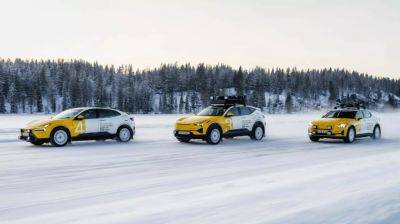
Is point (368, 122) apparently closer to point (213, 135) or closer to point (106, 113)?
point (213, 135)

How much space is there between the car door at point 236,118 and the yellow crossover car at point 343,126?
302 cm

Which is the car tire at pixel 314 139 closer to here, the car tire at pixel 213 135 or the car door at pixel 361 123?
the car door at pixel 361 123

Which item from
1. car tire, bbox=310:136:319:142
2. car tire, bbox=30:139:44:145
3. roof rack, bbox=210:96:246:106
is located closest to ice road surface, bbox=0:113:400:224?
car tire, bbox=30:139:44:145

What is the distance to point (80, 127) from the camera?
19.3m

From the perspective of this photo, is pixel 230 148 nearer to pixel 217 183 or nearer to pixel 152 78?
pixel 217 183

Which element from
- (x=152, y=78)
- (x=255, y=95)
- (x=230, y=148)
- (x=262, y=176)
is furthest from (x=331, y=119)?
(x=152, y=78)

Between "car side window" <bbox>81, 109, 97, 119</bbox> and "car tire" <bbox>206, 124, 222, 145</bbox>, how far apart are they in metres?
4.56

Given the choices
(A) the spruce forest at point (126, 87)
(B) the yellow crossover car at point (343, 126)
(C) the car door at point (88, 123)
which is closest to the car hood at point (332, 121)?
(B) the yellow crossover car at point (343, 126)

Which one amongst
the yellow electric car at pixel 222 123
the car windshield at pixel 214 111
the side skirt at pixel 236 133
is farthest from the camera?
the car windshield at pixel 214 111

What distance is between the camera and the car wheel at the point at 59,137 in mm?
18359

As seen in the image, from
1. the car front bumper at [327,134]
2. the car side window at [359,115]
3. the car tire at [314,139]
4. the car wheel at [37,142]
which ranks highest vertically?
the car side window at [359,115]

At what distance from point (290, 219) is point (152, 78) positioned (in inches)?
6910

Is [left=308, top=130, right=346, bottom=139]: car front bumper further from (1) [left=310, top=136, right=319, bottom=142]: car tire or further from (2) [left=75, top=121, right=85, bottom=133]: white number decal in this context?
(2) [left=75, top=121, right=85, bottom=133]: white number decal

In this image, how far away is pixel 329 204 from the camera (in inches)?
301
